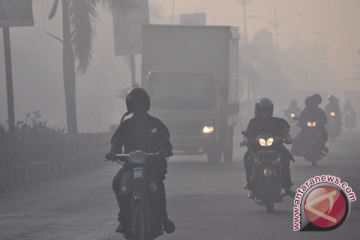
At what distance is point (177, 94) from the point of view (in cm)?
2127

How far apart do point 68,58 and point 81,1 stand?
90.1 inches

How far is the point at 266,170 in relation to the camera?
11.3 meters

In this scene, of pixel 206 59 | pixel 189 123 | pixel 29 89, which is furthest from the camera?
pixel 29 89

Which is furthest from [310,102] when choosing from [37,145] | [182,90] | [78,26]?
[78,26]

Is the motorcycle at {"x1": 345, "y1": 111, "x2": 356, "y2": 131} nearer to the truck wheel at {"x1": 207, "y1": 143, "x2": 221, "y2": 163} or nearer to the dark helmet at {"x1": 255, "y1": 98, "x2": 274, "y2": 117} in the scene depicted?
the truck wheel at {"x1": 207, "y1": 143, "x2": 221, "y2": 163}

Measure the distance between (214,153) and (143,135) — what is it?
14.0 metres

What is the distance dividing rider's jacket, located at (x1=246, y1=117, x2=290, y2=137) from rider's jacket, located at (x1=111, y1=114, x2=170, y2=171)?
415 cm

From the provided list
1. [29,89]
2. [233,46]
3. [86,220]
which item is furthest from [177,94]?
[29,89]

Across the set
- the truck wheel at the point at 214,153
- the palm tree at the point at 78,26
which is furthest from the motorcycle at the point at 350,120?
the truck wheel at the point at 214,153

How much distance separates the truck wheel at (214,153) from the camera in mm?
21541

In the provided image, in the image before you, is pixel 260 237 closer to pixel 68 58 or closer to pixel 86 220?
pixel 86 220

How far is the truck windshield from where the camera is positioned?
2106 cm

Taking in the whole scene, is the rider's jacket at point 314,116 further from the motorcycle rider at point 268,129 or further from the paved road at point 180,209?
the motorcycle rider at point 268,129

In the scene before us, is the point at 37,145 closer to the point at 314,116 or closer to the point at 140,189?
the point at 314,116
